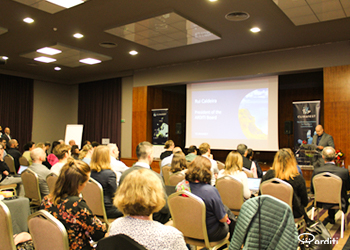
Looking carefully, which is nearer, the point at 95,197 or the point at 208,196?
the point at 208,196

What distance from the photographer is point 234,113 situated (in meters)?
9.45

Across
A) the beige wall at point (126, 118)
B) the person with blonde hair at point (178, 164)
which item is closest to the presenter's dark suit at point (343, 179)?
the person with blonde hair at point (178, 164)

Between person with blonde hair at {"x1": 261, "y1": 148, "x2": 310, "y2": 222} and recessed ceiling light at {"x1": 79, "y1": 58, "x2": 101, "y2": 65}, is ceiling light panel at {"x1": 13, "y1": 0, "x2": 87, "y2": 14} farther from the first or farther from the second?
person with blonde hair at {"x1": 261, "y1": 148, "x2": 310, "y2": 222}

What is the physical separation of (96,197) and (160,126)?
298 inches

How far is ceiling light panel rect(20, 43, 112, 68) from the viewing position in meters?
8.41

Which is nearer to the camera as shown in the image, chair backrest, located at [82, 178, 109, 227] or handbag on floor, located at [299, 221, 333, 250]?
handbag on floor, located at [299, 221, 333, 250]

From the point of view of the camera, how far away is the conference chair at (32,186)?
4.12 meters

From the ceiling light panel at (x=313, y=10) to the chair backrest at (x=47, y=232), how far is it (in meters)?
5.17

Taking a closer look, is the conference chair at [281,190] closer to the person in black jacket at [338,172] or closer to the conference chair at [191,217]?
the conference chair at [191,217]

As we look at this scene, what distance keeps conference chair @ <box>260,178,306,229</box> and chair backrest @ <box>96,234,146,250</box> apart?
243 centimetres

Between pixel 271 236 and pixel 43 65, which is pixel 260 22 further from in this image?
pixel 43 65

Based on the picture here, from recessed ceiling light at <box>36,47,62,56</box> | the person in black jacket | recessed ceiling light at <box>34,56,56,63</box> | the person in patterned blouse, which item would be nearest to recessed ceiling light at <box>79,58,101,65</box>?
recessed ceiling light at <box>34,56,56,63</box>

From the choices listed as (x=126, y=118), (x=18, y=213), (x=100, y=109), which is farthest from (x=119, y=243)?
(x=100, y=109)

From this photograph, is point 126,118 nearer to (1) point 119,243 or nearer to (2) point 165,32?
(2) point 165,32
